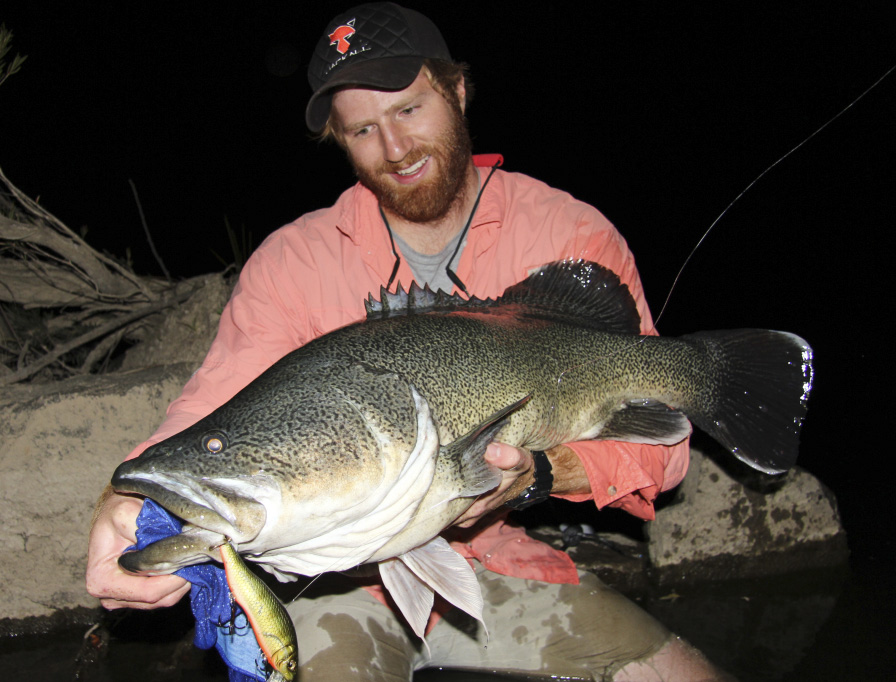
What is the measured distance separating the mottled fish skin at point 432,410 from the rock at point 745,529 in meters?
1.12

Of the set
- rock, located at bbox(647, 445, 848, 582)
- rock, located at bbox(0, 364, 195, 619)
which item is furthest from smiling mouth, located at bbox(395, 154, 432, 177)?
rock, located at bbox(647, 445, 848, 582)

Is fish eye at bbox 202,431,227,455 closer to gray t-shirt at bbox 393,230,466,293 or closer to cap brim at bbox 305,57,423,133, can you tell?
gray t-shirt at bbox 393,230,466,293

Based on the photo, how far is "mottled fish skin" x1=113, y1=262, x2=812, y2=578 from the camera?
4.34ft

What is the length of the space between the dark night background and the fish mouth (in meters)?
2.87

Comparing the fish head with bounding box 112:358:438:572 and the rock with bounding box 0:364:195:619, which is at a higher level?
the fish head with bounding box 112:358:438:572

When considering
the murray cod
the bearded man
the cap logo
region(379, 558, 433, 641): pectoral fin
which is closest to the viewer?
the murray cod

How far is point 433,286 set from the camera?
252 cm

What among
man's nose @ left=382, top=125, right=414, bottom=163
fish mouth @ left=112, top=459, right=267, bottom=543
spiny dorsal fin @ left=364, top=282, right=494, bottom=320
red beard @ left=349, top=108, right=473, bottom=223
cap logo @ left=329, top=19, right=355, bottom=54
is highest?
cap logo @ left=329, top=19, right=355, bottom=54

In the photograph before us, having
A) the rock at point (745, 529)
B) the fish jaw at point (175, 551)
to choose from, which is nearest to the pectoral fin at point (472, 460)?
the fish jaw at point (175, 551)

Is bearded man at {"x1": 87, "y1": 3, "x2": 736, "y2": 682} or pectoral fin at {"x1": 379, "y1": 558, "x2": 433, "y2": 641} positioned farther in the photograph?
bearded man at {"x1": 87, "y1": 3, "x2": 736, "y2": 682}

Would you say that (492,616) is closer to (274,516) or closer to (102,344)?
(274,516)

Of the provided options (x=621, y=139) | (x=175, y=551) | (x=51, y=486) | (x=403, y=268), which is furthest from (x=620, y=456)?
(x=621, y=139)

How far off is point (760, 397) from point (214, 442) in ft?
5.87

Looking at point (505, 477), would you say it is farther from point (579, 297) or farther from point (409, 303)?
point (579, 297)
